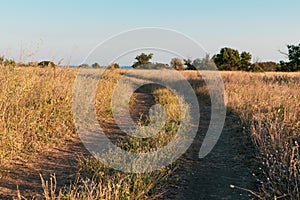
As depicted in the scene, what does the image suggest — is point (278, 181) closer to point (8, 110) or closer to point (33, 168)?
point (33, 168)

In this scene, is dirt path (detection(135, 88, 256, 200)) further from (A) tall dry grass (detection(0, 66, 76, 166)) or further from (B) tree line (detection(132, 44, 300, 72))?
(B) tree line (detection(132, 44, 300, 72))

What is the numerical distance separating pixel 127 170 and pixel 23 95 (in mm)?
2697

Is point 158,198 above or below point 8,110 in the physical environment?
below

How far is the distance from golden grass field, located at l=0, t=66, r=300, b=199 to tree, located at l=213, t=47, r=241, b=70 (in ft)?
97.2

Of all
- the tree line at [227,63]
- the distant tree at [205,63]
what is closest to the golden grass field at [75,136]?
the tree line at [227,63]

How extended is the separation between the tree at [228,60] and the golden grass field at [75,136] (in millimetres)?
29631

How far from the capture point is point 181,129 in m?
6.00

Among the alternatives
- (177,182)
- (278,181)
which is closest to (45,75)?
(177,182)

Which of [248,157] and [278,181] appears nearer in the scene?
[278,181]

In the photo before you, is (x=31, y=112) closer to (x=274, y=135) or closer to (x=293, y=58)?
(x=274, y=135)

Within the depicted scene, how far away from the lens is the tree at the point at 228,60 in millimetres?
36250

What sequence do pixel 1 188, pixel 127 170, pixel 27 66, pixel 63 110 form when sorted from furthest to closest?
pixel 27 66
pixel 63 110
pixel 127 170
pixel 1 188

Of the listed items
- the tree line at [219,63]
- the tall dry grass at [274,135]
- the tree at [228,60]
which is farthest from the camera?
the tree at [228,60]

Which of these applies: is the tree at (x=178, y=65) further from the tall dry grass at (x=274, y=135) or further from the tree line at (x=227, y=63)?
the tall dry grass at (x=274, y=135)
